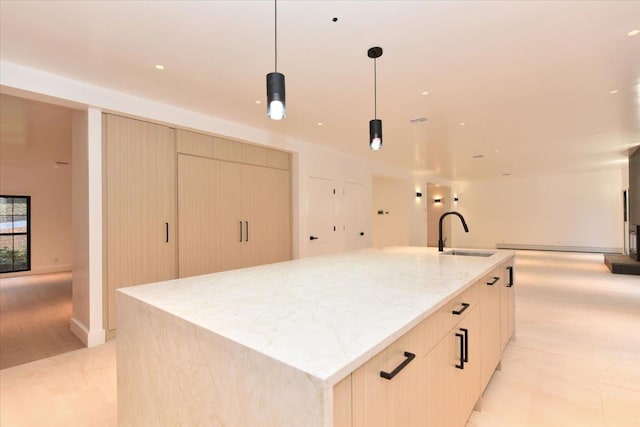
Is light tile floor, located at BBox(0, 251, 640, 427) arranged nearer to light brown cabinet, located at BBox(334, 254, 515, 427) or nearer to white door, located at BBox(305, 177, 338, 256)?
light brown cabinet, located at BBox(334, 254, 515, 427)

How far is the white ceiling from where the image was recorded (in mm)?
2178

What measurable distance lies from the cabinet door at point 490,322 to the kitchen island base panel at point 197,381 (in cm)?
160

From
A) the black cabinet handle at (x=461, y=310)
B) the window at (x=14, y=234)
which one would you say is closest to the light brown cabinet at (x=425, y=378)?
the black cabinet handle at (x=461, y=310)

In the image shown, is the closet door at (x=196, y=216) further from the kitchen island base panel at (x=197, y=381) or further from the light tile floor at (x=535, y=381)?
the kitchen island base panel at (x=197, y=381)

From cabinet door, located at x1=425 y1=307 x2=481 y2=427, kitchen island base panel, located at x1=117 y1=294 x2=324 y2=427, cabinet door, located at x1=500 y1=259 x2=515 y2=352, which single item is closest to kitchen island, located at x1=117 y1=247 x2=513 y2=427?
kitchen island base panel, located at x1=117 y1=294 x2=324 y2=427

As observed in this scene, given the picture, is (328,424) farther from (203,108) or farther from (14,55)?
(203,108)

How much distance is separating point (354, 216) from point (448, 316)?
5.49 metres

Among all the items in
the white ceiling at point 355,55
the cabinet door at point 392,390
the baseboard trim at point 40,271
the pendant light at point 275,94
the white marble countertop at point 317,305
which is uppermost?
the white ceiling at point 355,55

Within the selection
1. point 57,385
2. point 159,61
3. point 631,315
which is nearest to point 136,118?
point 159,61

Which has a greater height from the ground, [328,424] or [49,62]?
[49,62]

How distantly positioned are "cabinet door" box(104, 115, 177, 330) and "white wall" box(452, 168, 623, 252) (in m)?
11.8

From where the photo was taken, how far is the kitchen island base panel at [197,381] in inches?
28.8

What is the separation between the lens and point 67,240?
8.38 metres

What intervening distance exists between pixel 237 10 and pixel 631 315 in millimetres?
5368
